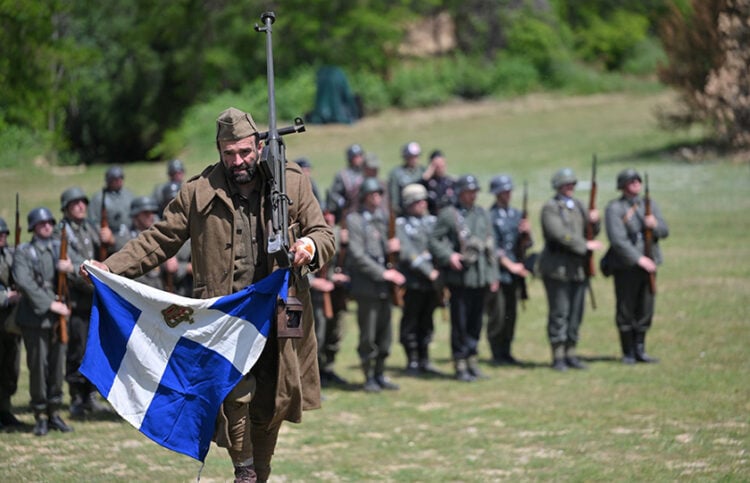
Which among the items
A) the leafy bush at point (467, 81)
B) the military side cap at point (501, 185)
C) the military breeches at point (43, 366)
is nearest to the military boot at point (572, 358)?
the military side cap at point (501, 185)

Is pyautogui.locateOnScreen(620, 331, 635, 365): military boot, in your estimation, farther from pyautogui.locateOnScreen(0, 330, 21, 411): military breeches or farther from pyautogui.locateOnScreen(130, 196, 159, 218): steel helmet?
pyautogui.locateOnScreen(0, 330, 21, 411): military breeches

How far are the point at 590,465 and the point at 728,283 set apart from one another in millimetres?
9450

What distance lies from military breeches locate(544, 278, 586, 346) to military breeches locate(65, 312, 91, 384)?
5.36 metres

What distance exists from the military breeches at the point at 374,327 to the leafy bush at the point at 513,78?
31766 millimetres

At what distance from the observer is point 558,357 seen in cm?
1395

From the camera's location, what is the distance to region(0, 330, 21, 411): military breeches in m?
11.1

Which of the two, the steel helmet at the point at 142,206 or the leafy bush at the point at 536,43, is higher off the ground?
the leafy bush at the point at 536,43

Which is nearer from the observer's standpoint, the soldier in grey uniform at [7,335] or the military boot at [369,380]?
the soldier in grey uniform at [7,335]

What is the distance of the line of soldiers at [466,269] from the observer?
43.2 feet

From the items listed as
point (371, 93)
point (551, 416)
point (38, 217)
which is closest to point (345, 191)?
point (551, 416)

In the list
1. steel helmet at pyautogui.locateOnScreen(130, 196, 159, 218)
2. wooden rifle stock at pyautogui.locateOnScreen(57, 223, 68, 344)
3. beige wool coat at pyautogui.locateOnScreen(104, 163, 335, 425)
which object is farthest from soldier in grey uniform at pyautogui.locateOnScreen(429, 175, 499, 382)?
beige wool coat at pyautogui.locateOnScreen(104, 163, 335, 425)

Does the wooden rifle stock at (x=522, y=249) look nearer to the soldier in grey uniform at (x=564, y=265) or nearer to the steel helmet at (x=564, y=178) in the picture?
the soldier in grey uniform at (x=564, y=265)

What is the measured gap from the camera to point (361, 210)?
528 inches

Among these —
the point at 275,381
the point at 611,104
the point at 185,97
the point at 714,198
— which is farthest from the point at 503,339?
the point at 185,97
